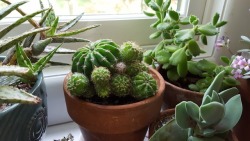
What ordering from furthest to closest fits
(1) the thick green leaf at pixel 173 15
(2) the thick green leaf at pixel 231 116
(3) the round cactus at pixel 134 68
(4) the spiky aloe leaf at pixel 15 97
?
(1) the thick green leaf at pixel 173 15 → (3) the round cactus at pixel 134 68 → (2) the thick green leaf at pixel 231 116 → (4) the spiky aloe leaf at pixel 15 97

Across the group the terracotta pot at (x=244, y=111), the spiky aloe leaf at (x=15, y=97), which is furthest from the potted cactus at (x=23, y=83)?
the terracotta pot at (x=244, y=111)

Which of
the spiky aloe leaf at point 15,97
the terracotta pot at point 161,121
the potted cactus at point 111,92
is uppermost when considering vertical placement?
the spiky aloe leaf at point 15,97

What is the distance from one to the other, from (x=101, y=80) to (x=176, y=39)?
23cm

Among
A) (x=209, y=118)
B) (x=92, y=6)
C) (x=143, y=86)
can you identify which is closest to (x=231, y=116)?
(x=209, y=118)

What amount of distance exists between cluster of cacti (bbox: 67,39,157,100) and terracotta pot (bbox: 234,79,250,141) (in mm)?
259

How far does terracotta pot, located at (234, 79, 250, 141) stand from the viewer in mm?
682

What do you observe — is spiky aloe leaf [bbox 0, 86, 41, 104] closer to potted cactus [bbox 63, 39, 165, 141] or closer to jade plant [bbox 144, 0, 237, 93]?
potted cactus [bbox 63, 39, 165, 141]

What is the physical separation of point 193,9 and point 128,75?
429 millimetres

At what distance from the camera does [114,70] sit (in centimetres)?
57

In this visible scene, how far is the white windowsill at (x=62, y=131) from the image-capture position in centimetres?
75

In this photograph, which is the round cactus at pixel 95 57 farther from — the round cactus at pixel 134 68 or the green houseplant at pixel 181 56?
the green houseplant at pixel 181 56

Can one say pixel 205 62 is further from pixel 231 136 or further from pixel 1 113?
pixel 1 113

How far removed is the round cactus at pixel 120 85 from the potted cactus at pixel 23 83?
0.13 metres

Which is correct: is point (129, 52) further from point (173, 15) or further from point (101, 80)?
point (173, 15)
